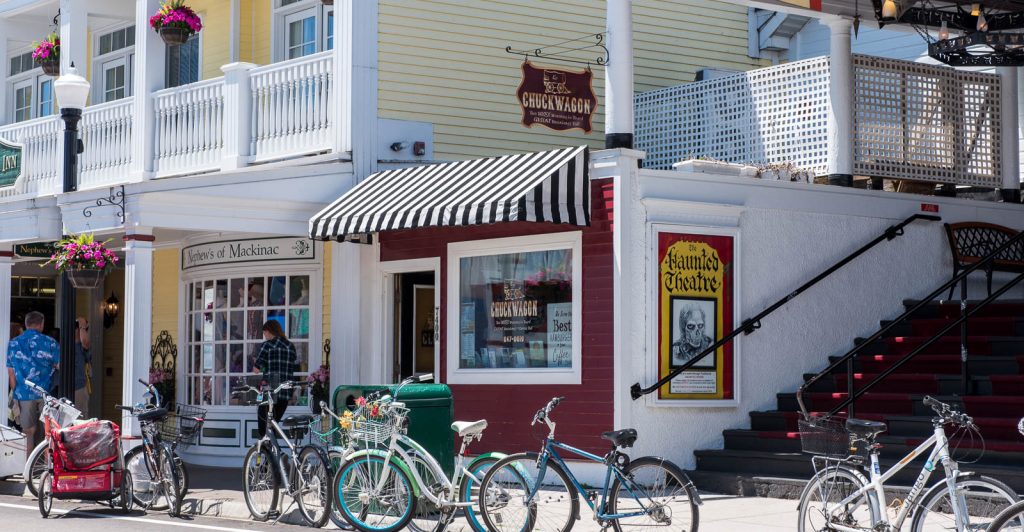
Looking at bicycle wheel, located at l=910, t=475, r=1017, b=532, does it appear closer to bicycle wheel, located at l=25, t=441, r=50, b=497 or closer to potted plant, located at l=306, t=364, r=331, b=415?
bicycle wheel, located at l=25, t=441, r=50, b=497

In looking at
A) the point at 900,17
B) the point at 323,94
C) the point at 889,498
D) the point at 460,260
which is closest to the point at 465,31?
the point at 323,94

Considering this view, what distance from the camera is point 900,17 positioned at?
14.2 meters

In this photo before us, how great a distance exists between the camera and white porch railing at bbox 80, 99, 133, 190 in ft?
61.8

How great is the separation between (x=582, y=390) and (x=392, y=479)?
3275 millimetres

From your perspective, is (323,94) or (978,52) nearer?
(978,52)

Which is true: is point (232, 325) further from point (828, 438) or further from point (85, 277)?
point (828, 438)

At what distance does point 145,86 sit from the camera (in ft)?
59.7

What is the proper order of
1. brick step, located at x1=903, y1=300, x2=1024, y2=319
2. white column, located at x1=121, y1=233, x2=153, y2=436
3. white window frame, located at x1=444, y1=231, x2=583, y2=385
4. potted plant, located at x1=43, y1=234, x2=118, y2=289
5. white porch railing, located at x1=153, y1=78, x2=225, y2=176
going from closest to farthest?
1. white window frame, located at x1=444, y1=231, x2=583, y2=385
2. white column, located at x1=121, y1=233, x2=153, y2=436
3. brick step, located at x1=903, y1=300, x2=1024, y2=319
4. potted plant, located at x1=43, y1=234, x2=118, y2=289
5. white porch railing, located at x1=153, y1=78, x2=225, y2=176

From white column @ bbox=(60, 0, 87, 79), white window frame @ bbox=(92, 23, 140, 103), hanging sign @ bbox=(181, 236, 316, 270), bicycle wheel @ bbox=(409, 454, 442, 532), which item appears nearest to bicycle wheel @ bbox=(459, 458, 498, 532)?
bicycle wheel @ bbox=(409, 454, 442, 532)

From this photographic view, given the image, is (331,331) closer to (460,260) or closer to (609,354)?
(460,260)

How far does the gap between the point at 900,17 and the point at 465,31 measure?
5.36m

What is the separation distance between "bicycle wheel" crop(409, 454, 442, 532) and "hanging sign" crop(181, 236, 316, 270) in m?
6.57

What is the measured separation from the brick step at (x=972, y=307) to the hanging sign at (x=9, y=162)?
1317cm

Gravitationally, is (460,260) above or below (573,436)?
above
